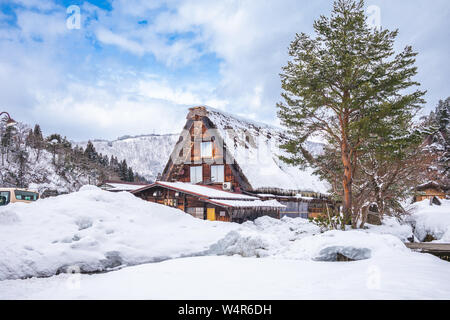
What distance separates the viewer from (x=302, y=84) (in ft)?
50.4

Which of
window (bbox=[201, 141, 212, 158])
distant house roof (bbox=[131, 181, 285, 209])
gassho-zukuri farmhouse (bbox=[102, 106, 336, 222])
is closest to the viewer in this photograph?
distant house roof (bbox=[131, 181, 285, 209])

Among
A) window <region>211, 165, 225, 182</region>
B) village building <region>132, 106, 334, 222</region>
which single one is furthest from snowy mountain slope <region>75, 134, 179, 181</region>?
window <region>211, 165, 225, 182</region>

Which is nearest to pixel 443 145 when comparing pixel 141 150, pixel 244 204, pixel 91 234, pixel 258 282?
pixel 244 204

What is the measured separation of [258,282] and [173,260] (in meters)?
4.17

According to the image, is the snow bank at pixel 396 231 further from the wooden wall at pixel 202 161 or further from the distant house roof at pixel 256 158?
the wooden wall at pixel 202 161

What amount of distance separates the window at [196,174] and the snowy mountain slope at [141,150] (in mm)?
96155

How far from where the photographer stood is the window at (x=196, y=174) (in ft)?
96.6

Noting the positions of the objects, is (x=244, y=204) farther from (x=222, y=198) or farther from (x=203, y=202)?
(x=203, y=202)

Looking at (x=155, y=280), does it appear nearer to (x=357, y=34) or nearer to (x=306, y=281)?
(x=306, y=281)

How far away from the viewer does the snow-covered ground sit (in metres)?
5.43

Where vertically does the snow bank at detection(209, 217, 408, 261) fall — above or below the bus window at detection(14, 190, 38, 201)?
below

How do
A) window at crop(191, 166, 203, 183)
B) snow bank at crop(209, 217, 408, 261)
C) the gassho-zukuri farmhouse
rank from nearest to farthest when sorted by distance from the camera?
snow bank at crop(209, 217, 408, 261) → the gassho-zukuri farmhouse → window at crop(191, 166, 203, 183)

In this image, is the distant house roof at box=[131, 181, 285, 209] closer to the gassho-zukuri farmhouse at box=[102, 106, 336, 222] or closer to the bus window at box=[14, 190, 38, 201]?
the gassho-zukuri farmhouse at box=[102, 106, 336, 222]

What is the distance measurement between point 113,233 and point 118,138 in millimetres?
139521
